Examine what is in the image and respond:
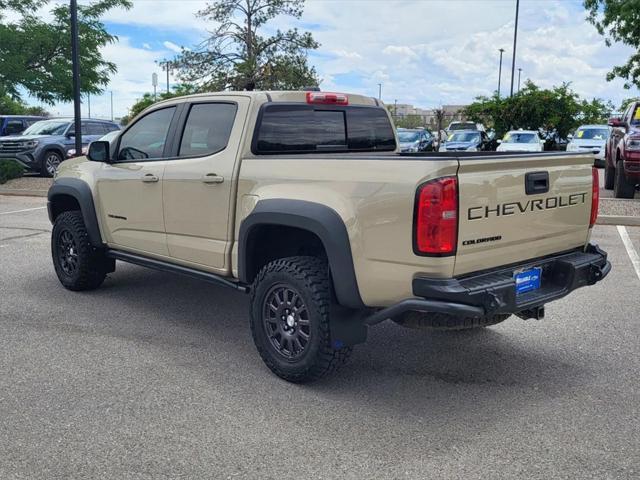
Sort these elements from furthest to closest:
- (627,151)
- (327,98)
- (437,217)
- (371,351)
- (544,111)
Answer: (544,111) → (627,151) → (327,98) → (371,351) → (437,217)

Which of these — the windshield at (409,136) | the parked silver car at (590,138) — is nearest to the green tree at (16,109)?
the windshield at (409,136)

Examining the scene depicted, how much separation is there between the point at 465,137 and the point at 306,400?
25.1 meters

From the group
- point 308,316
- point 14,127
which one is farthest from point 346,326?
point 14,127

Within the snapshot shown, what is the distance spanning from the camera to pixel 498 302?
353 cm

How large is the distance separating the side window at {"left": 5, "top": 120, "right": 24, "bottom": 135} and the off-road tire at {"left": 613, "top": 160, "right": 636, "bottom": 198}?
1738 centimetres

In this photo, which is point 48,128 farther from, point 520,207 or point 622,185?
point 520,207

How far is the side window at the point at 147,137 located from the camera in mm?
5305

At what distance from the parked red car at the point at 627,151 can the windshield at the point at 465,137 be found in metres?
12.7

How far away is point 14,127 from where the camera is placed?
20594mm

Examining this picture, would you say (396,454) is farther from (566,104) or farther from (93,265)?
(566,104)

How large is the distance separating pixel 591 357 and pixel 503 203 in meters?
1.71

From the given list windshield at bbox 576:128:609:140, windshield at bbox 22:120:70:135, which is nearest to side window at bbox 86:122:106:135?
windshield at bbox 22:120:70:135

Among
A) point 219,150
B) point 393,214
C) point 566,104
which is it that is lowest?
point 393,214

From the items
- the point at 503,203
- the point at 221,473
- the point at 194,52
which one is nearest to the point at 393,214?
the point at 503,203
